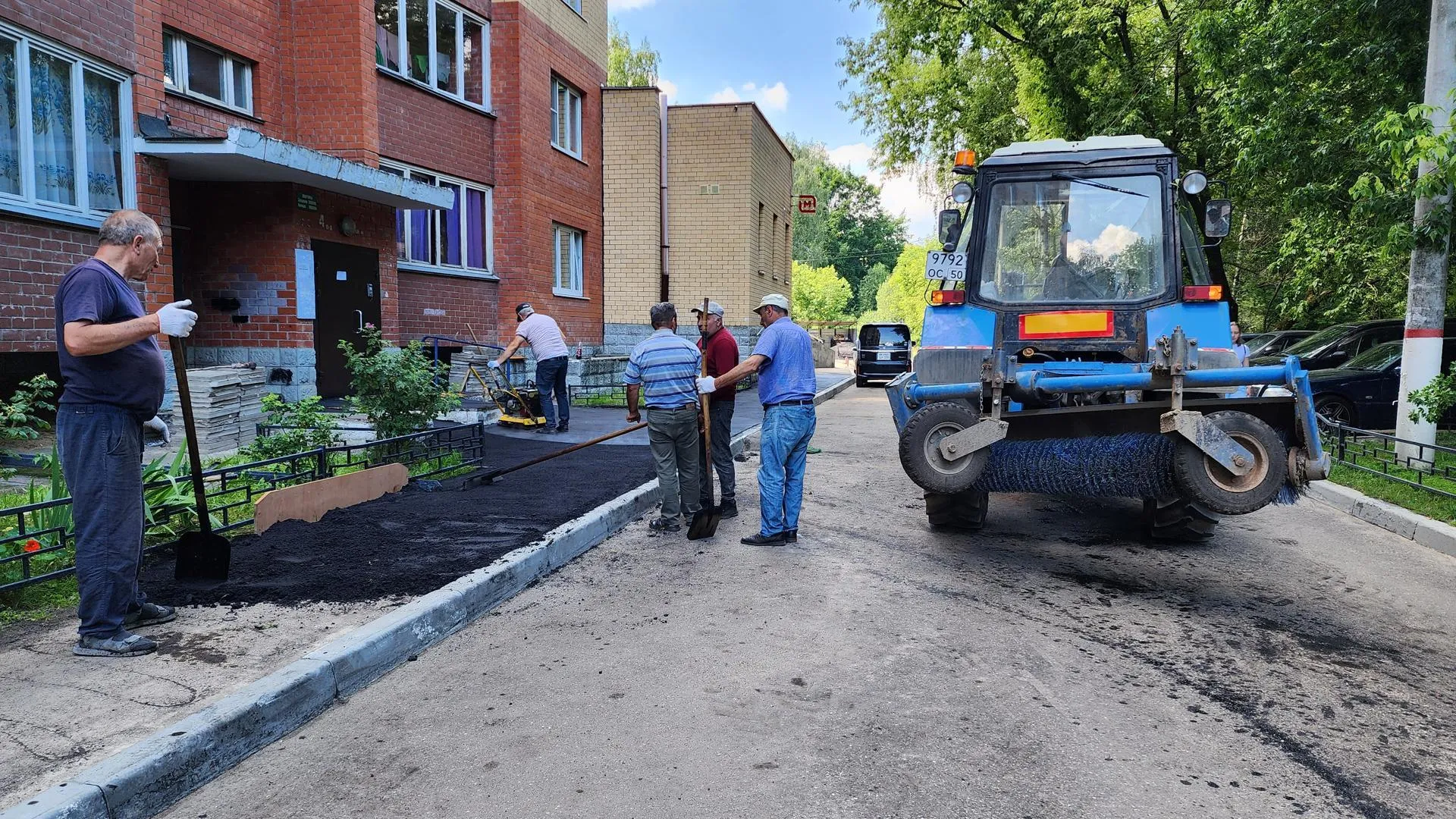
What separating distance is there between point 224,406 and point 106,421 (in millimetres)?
6151

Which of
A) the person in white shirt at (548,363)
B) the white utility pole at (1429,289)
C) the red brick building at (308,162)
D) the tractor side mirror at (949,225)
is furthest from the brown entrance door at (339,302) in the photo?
the white utility pole at (1429,289)

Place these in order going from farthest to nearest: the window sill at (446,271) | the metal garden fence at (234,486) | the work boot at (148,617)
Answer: the window sill at (446,271)
the metal garden fence at (234,486)
the work boot at (148,617)

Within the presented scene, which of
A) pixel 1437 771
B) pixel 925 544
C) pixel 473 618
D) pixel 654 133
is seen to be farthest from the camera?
pixel 654 133

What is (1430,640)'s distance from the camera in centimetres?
468

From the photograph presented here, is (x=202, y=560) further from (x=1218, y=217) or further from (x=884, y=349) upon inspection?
(x=884, y=349)

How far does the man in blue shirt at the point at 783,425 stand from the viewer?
6809mm

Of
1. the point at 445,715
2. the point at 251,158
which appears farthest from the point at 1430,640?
the point at 251,158

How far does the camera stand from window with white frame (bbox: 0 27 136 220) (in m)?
8.51

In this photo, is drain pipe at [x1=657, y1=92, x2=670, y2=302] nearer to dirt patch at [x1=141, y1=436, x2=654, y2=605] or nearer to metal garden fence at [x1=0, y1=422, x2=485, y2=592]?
metal garden fence at [x1=0, y1=422, x2=485, y2=592]

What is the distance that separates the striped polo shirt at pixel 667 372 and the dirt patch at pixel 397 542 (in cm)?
111

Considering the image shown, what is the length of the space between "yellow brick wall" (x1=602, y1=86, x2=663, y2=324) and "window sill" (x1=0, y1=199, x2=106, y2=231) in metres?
12.7

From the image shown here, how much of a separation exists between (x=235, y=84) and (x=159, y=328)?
10065 millimetres

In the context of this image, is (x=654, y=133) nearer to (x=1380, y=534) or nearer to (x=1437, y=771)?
(x=1380, y=534)

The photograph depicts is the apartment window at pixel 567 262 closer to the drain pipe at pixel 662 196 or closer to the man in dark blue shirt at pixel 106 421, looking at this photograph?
the drain pipe at pixel 662 196
